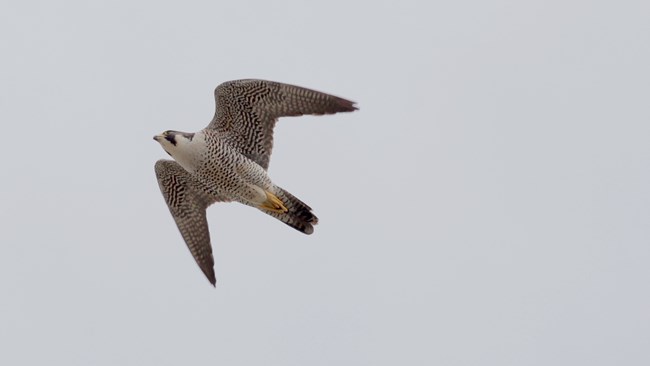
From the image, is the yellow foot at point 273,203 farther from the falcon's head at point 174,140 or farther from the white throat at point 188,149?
the falcon's head at point 174,140

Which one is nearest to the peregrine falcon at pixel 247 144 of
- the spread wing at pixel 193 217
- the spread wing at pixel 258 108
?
the spread wing at pixel 258 108

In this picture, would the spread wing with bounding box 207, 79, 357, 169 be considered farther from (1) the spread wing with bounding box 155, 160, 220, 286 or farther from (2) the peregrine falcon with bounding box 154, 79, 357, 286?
(1) the spread wing with bounding box 155, 160, 220, 286

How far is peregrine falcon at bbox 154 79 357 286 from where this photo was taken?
76.3 feet

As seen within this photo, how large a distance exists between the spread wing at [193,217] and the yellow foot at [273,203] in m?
1.70

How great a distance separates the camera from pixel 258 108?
23.7 meters

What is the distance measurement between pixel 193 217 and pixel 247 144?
91.3 inches

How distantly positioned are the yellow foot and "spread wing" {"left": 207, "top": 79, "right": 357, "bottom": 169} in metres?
0.56

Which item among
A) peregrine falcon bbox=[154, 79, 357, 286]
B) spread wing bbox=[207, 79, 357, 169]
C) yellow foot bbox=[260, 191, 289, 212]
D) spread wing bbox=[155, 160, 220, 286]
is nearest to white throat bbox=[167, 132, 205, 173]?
peregrine falcon bbox=[154, 79, 357, 286]

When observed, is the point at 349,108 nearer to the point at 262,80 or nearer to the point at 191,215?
the point at 262,80

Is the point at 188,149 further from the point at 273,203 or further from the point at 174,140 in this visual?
the point at 273,203

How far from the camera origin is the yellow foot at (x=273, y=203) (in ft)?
78.2

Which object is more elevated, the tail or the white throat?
the white throat

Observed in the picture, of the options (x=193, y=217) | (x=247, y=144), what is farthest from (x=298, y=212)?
(x=193, y=217)

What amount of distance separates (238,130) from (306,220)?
6.59 feet
